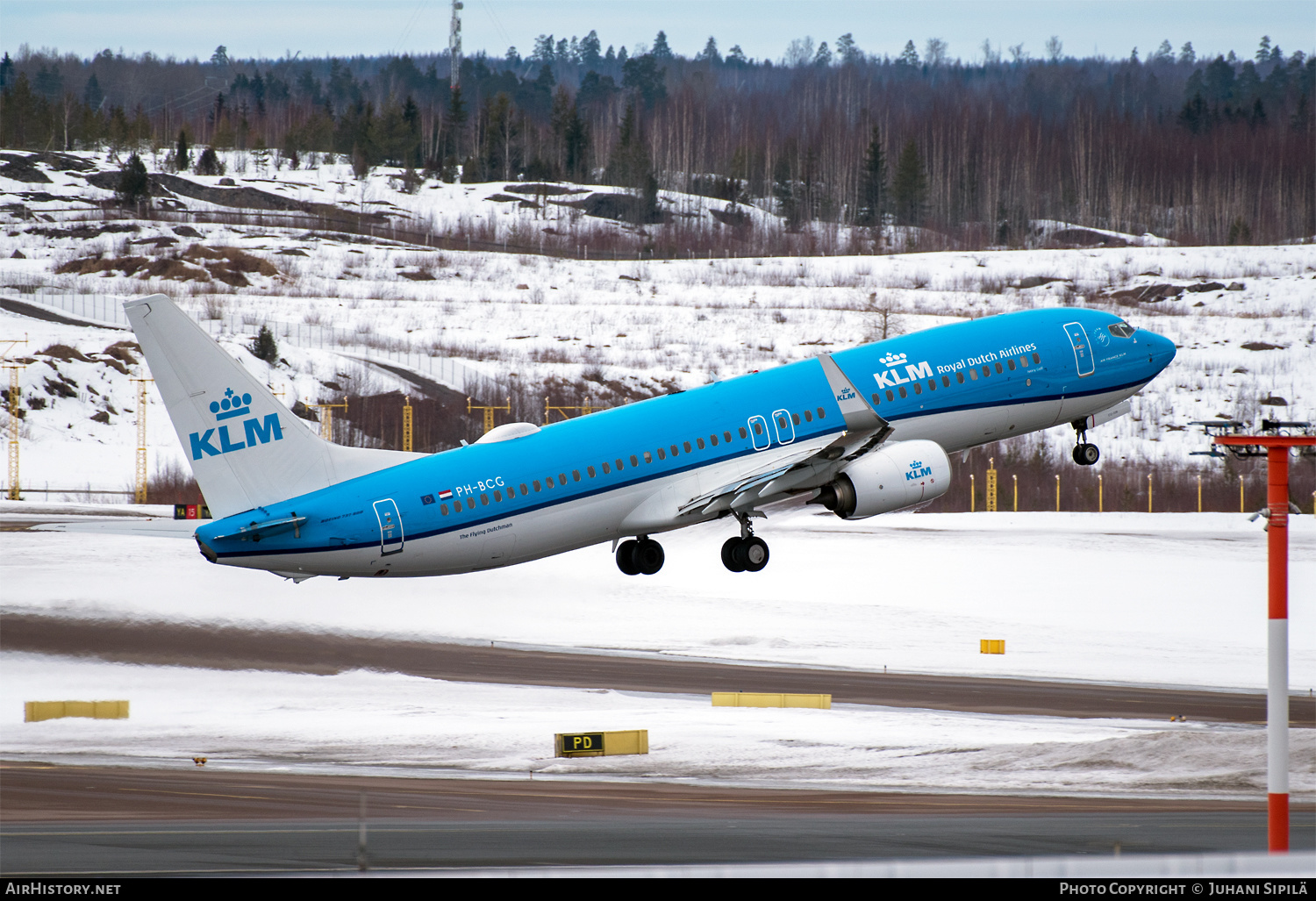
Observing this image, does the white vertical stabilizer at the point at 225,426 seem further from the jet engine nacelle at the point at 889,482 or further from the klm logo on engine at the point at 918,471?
the klm logo on engine at the point at 918,471

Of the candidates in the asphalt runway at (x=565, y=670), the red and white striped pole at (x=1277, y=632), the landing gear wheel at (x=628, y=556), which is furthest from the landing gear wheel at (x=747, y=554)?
the red and white striped pole at (x=1277, y=632)

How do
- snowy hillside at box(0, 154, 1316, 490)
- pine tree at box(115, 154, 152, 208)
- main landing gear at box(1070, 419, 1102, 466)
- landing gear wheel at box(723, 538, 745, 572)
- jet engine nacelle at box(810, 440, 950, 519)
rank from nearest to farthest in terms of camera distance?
jet engine nacelle at box(810, 440, 950, 519)
landing gear wheel at box(723, 538, 745, 572)
main landing gear at box(1070, 419, 1102, 466)
snowy hillside at box(0, 154, 1316, 490)
pine tree at box(115, 154, 152, 208)

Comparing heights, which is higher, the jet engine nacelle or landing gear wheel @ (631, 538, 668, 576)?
the jet engine nacelle

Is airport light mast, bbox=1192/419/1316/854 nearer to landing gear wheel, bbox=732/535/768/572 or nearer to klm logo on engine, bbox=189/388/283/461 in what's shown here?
landing gear wheel, bbox=732/535/768/572

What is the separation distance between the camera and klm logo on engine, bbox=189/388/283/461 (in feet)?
120

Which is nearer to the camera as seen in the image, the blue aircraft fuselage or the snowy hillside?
the blue aircraft fuselage

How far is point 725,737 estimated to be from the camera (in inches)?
1660

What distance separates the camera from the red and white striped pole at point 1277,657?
21.5m

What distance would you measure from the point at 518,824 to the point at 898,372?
18511 mm

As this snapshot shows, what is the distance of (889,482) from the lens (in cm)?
4225

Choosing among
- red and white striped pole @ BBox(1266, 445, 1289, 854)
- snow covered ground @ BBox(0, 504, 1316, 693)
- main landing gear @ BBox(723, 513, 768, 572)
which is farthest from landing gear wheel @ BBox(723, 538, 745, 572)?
red and white striped pole @ BBox(1266, 445, 1289, 854)

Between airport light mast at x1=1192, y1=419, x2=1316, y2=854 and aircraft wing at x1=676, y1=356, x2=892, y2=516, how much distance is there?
18.3 meters

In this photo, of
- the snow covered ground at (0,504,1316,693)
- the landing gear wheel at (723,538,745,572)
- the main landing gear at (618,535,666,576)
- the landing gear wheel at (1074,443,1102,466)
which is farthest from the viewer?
the snow covered ground at (0,504,1316,693)

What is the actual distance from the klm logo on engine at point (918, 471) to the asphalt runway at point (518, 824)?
1015cm
